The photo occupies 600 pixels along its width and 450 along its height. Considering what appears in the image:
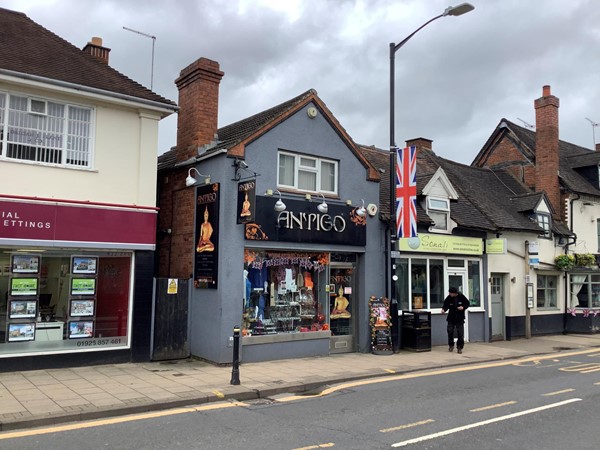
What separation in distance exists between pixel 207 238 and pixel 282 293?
2.40m

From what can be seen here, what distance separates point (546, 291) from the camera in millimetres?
20734

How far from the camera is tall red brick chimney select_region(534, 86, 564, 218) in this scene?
21781mm

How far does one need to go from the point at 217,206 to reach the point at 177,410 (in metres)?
5.16

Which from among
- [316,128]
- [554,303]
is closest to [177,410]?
[316,128]

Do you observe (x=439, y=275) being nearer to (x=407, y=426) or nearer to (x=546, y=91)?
(x=407, y=426)

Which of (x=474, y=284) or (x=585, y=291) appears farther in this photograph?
(x=585, y=291)

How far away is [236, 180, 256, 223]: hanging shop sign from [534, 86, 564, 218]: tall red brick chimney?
1528 centimetres

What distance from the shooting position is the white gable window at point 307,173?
1314 centimetres

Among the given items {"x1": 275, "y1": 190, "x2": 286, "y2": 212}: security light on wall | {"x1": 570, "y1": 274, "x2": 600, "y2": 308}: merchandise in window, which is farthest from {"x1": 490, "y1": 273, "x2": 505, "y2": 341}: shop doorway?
{"x1": 275, "y1": 190, "x2": 286, "y2": 212}: security light on wall

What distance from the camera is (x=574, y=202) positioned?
22125 mm

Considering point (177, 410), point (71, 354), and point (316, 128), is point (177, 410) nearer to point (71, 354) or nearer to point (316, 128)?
point (71, 354)

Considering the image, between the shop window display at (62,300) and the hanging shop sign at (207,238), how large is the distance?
5.35 feet

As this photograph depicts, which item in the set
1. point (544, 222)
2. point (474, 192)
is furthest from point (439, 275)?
point (544, 222)

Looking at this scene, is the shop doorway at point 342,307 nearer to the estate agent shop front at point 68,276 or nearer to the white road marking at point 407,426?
the estate agent shop front at point 68,276
